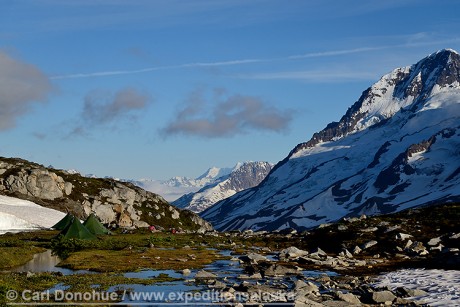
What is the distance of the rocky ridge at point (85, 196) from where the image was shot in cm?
16100

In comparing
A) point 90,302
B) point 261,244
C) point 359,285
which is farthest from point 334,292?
point 261,244

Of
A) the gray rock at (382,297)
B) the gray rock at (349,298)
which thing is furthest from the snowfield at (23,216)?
the gray rock at (382,297)

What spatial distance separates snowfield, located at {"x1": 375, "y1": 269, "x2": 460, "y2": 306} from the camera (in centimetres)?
4143

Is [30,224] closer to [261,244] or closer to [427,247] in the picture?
[261,244]

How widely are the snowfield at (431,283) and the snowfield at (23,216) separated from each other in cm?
8089

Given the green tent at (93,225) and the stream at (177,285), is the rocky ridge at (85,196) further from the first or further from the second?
the stream at (177,285)

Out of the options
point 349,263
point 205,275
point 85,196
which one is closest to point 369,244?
→ point 349,263

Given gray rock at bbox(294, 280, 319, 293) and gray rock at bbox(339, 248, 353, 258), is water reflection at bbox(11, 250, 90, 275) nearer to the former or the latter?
gray rock at bbox(294, 280, 319, 293)

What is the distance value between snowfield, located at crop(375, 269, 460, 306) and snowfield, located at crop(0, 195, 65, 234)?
265ft

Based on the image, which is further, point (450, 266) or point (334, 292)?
point (450, 266)

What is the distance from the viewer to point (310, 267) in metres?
62.7

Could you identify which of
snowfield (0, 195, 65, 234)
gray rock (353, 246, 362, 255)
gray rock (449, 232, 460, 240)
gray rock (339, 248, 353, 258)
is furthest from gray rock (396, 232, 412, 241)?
snowfield (0, 195, 65, 234)

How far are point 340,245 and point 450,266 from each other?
26.5 meters

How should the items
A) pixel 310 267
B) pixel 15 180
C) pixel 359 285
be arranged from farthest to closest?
pixel 15 180 → pixel 310 267 → pixel 359 285
